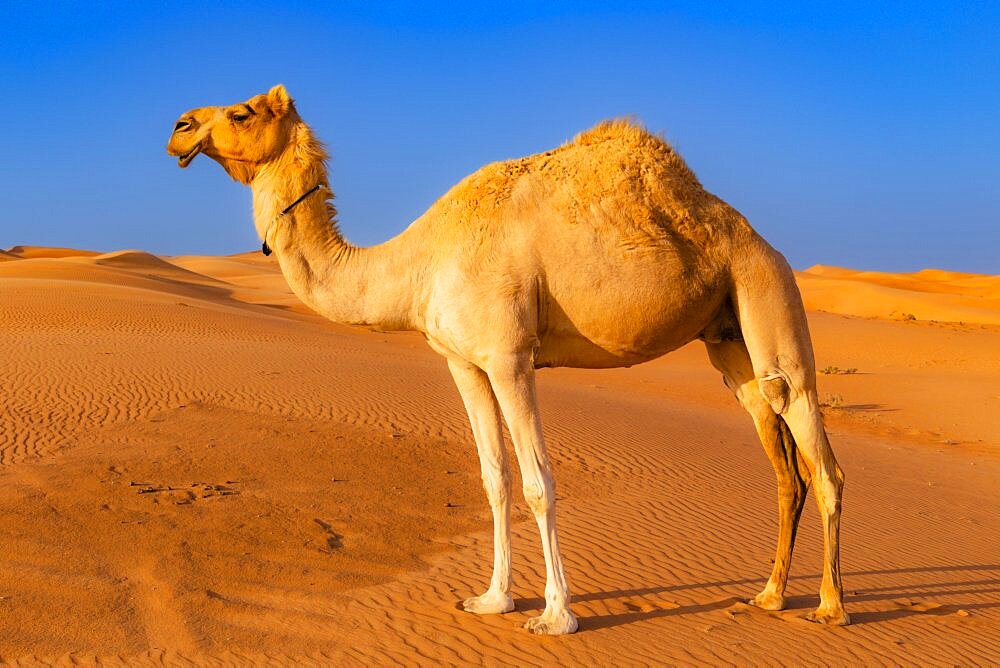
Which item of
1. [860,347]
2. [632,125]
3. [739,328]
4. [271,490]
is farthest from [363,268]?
[860,347]

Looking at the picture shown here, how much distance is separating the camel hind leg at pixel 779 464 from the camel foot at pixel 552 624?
1.63 meters

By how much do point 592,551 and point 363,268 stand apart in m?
3.58

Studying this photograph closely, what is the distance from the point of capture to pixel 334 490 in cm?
989

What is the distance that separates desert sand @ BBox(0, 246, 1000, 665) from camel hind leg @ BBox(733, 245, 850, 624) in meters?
0.89

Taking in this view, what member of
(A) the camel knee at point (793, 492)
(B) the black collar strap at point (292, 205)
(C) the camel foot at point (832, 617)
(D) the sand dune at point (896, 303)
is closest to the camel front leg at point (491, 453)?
(B) the black collar strap at point (292, 205)

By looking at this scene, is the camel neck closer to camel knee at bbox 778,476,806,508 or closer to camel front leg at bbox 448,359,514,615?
camel front leg at bbox 448,359,514,615

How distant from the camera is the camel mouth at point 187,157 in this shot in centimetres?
623

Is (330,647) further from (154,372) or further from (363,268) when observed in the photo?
(154,372)

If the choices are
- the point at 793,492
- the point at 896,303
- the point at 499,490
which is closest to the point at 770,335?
the point at 793,492

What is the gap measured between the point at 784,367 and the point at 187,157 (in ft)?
13.7

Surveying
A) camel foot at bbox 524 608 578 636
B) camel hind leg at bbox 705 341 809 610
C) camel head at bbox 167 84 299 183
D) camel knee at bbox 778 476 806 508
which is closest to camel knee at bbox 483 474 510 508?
camel foot at bbox 524 608 578 636

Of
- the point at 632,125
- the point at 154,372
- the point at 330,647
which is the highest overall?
the point at 632,125

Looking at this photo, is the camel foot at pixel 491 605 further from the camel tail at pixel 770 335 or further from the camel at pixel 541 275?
the camel tail at pixel 770 335

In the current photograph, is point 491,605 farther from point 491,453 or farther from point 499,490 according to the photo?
point 491,453
